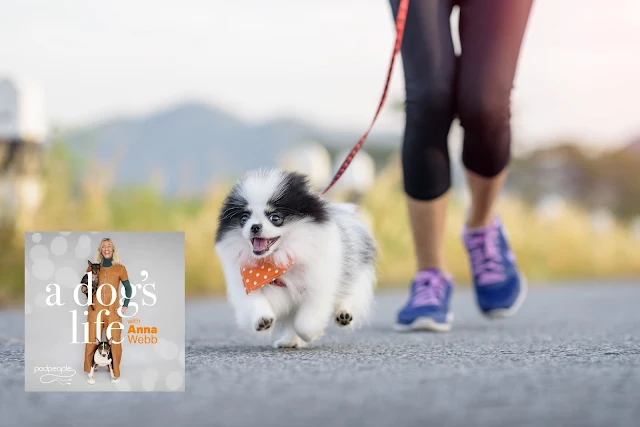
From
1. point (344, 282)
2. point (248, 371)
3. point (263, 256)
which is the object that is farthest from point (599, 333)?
point (248, 371)

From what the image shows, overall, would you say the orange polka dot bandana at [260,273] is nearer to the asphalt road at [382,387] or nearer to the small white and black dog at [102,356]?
the asphalt road at [382,387]

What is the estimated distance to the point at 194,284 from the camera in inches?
324

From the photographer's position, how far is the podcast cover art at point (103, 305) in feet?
8.17

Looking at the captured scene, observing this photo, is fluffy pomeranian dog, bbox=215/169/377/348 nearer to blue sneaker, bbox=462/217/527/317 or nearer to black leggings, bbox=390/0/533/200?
black leggings, bbox=390/0/533/200

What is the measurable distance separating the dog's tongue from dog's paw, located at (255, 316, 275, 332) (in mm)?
244

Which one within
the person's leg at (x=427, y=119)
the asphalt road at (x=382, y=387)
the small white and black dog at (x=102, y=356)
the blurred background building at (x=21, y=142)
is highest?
the blurred background building at (x=21, y=142)

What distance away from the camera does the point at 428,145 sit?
4.00 m

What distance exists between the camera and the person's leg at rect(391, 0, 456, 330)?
3.81m

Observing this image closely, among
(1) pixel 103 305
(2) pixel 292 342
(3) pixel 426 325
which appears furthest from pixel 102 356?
(3) pixel 426 325

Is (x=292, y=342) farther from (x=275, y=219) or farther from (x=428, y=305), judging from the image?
(x=428, y=305)

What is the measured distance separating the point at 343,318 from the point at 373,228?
6.69 m

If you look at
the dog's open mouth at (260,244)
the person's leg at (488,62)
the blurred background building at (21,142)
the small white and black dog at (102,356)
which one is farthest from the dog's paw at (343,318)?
the blurred background building at (21,142)

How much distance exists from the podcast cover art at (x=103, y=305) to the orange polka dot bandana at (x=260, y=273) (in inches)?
20.8

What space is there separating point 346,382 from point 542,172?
20726 millimetres
